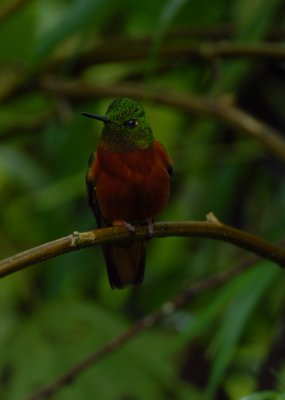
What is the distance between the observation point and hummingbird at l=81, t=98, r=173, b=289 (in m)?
2.44

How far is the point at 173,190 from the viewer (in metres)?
4.28

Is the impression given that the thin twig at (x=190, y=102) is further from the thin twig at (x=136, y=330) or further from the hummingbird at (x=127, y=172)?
the hummingbird at (x=127, y=172)

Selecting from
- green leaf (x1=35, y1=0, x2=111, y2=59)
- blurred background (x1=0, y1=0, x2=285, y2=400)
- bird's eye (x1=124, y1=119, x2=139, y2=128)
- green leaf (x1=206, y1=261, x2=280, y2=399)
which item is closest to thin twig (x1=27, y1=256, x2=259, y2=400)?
green leaf (x1=206, y1=261, x2=280, y2=399)

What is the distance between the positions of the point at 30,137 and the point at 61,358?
144cm

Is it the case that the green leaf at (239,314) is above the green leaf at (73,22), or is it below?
below

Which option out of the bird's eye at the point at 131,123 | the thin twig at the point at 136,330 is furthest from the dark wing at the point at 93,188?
the thin twig at the point at 136,330

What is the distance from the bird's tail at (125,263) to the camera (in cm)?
262

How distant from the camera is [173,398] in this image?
324cm

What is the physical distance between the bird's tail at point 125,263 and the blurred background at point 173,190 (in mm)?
530

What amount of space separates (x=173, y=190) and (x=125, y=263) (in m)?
1.63

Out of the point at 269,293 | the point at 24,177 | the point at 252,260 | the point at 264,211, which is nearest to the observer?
the point at 252,260

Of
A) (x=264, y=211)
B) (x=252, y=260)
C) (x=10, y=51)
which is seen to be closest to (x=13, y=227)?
(x=10, y=51)

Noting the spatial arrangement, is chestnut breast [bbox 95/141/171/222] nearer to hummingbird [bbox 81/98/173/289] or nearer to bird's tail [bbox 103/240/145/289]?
hummingbird [bbox 81/98/173/289]

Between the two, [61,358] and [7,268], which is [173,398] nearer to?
[61,358]
